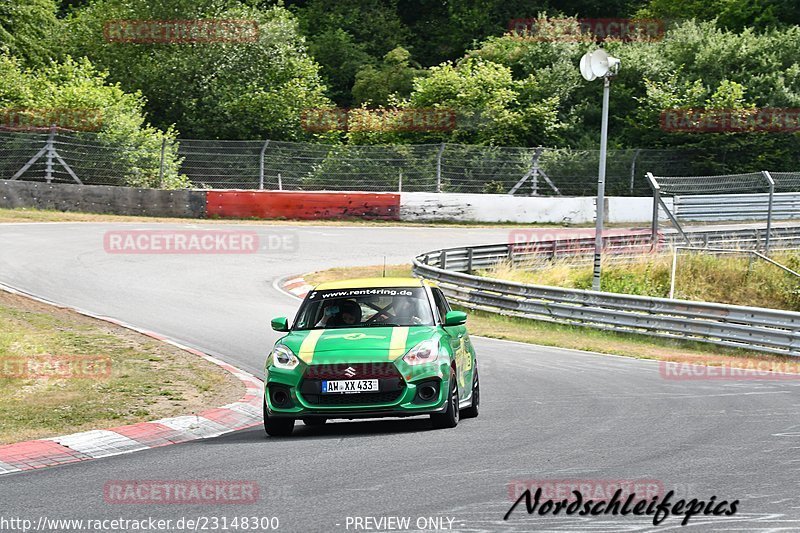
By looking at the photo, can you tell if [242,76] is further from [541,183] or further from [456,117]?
[541,183]

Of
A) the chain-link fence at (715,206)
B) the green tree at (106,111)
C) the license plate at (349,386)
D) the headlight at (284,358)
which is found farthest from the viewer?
the green tree at (106,111)

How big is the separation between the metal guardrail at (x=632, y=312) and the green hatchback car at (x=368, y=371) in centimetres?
953

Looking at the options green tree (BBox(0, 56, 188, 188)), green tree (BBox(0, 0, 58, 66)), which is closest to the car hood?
green tree (BBox(0, 56, 188, 188))

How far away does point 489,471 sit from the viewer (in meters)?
8.80

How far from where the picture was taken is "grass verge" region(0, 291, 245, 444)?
1180 cm

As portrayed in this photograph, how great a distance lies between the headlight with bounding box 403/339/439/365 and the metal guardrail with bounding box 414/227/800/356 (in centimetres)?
1011

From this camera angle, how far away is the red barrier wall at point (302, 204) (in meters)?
35.8

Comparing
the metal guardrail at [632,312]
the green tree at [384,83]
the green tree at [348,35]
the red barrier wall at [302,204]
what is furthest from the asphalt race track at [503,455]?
the green tree at [348,35]

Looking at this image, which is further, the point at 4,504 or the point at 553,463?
the point at 553,463

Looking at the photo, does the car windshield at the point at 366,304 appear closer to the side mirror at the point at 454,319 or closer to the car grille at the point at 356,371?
the side mirror at the point at 454,319

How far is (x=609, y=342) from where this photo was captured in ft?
69.2

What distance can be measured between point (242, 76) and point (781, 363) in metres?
32.9

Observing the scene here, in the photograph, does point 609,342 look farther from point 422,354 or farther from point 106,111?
point 106,111

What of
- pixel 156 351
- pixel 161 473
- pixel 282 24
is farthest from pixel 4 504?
pixel 282 24
